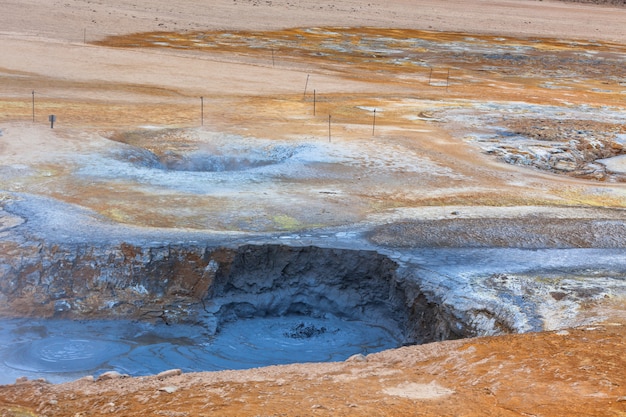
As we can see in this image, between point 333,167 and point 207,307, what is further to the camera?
point 333,167

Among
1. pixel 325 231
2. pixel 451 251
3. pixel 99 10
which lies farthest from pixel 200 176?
pixel 99 10

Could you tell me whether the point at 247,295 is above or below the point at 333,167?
below

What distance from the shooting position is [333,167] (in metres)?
13.1

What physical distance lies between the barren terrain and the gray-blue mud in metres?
1.06

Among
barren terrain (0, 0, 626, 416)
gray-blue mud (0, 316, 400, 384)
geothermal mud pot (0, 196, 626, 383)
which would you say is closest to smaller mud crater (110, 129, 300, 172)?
barren terrain (0, 0, 626, 416)

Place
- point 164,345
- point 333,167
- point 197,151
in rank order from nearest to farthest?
point 164,345 < point 333,167 < point 197,151

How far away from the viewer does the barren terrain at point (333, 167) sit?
5789 mm

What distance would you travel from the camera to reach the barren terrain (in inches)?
228

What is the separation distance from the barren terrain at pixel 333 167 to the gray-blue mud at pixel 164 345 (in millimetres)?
1060

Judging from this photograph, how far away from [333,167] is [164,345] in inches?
211

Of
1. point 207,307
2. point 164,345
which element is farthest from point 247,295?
point 164,345

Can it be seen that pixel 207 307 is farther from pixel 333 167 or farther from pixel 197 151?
pixel 197 151

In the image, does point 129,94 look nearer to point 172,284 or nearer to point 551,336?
point 172,284

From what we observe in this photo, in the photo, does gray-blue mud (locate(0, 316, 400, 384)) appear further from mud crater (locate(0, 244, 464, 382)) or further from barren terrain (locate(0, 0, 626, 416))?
barren terrain (locate(0, 0, 626, 416))
